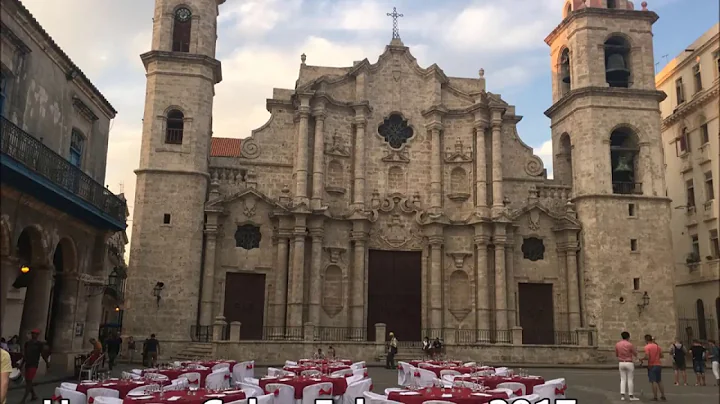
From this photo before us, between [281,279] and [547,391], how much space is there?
16477mm

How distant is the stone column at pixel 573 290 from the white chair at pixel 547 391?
16.6 metres

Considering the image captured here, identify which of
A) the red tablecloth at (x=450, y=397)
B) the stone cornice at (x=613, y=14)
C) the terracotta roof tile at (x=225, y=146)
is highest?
the stone cornice at (x=613, y=14)

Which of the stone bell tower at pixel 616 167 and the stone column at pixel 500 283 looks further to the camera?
the stone column at pixel 500 283

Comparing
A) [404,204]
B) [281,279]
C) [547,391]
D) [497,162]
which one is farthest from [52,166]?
[497,162]

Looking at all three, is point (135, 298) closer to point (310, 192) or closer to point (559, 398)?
point (310, 192)

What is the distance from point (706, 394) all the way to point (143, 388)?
13160mm

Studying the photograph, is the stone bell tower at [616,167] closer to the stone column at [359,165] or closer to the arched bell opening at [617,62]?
the arched bell opening at [617,62]

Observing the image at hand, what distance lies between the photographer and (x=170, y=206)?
24.4m

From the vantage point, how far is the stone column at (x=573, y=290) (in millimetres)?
25866

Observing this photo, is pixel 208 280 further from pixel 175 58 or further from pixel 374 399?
pixel 374 399

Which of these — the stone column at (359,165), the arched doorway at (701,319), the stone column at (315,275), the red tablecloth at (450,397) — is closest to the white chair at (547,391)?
the red tablecloth at (450,397)

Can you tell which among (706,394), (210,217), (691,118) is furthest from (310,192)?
(691,118)

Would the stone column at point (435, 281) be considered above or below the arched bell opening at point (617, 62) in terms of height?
below

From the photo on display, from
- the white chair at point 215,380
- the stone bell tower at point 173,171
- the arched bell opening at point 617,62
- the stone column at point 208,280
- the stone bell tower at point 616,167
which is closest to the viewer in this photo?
the white chair at point 215,380
